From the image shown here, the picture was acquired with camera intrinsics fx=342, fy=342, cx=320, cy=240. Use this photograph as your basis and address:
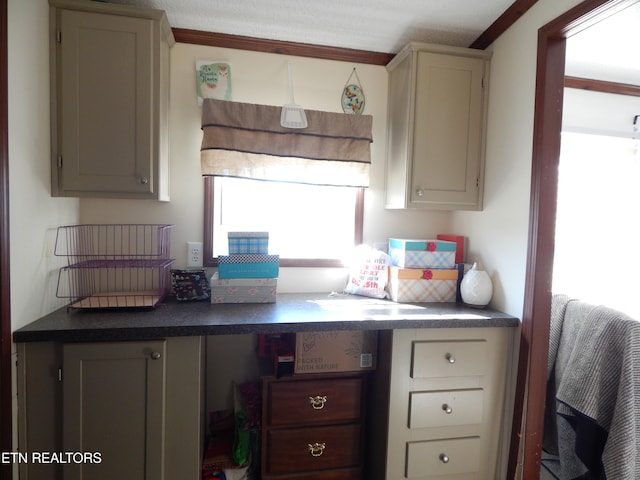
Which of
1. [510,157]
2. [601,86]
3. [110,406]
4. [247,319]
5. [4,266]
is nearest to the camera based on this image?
[4,266]

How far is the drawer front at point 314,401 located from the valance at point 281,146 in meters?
1.01

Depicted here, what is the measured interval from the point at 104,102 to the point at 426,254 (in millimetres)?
1649

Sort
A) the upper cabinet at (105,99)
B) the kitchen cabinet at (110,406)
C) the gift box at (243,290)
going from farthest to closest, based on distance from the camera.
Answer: the gift box at (243,290), the upper cabinet at (105,99), the kitchen cabinet at (110,406)

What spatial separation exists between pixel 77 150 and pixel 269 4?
1.05 meters

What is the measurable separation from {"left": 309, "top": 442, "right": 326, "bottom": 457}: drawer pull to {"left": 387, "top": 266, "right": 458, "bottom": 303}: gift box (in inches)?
31.0

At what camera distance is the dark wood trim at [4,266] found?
1.11 metres

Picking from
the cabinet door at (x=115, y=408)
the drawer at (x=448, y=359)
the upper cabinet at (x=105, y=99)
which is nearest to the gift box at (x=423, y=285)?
the drawer at (x=448, y=359)

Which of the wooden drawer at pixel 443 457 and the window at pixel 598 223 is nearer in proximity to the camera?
the wooden drawer at pixel 443 457

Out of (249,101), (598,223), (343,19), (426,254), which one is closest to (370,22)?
(343,19)

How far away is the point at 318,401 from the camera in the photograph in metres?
1.63

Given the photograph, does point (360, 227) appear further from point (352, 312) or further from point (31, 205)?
point (31, 205)

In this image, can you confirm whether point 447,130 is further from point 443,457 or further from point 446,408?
point 443,457

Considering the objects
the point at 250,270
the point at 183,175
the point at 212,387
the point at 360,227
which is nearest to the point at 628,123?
the point at 360,227

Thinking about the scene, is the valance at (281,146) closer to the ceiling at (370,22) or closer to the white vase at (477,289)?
the ceiling at (370,22)
